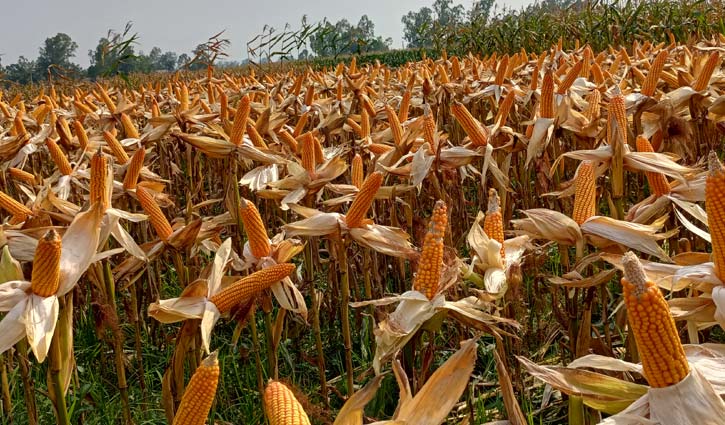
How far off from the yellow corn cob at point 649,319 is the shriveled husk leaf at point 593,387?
18 centimetres

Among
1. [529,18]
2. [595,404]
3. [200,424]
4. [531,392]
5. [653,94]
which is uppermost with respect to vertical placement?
Result: [529,18]

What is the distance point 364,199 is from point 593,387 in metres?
1.17

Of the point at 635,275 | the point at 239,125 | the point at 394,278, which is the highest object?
the point at 239,125

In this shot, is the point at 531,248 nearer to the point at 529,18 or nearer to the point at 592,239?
the point at 592,239

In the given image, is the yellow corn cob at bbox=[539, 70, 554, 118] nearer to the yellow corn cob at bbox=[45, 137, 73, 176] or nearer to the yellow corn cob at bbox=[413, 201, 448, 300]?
the yellow corn cob at bbox=[413, 201, 448, 300]

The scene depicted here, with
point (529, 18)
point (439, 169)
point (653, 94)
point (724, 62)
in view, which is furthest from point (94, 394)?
point (529, 18)

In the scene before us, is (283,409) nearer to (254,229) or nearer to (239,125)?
(254,229)

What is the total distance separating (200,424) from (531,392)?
8.24 feet

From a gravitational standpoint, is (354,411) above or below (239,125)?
below

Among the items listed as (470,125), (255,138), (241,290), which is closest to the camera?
(241,290)

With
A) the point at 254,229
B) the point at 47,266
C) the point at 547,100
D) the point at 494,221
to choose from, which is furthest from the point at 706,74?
the point at 47,266

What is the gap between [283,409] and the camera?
99 cm

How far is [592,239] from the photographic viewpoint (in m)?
2.10

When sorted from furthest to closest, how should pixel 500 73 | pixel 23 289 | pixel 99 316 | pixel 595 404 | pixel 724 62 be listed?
pixel 724 62 → pixel 500 73 → pixel 99 316 → pixel 23 289 → pixel 595 404
